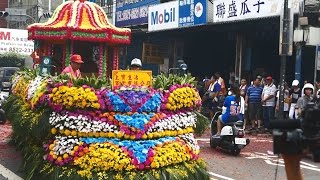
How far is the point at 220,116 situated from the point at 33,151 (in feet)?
16.4

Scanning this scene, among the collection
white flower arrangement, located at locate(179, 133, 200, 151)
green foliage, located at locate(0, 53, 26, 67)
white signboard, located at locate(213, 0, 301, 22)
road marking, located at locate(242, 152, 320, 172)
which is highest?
white signboard, located at locate(213, 0, 301, 22)

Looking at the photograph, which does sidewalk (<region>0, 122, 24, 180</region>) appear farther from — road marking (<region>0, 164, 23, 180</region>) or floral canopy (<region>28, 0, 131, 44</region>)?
floral canopy (<region>28, 0, 131, 44</region>)

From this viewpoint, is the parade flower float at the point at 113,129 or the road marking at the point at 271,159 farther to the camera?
the road marking at the point at 271,159

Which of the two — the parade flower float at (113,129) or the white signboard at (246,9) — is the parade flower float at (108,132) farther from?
the white signboard at (246,9)

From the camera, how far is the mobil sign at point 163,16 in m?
19.7

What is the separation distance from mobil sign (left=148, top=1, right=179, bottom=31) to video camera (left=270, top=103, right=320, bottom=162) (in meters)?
16.9

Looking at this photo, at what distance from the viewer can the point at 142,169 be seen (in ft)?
21.4

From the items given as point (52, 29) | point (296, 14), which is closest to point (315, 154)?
point (52, 29)

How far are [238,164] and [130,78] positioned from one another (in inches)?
153

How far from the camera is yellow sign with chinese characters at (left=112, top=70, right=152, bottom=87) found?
6895 millimetres

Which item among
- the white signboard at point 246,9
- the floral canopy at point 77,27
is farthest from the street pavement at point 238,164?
the white signboard at point 246,9

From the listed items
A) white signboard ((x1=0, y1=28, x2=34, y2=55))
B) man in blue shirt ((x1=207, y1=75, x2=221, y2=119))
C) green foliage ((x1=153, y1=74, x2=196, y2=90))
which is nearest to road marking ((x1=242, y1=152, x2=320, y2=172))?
green foliage ((x1=153, y1=74, x2=196, y2=90))

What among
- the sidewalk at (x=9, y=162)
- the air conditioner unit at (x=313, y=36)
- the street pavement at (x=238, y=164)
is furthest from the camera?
the air conditioner unit at (x=313, y=36)

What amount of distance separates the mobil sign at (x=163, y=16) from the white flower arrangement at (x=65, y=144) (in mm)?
13364
